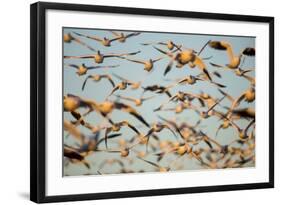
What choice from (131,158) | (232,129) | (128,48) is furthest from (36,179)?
(232,129)

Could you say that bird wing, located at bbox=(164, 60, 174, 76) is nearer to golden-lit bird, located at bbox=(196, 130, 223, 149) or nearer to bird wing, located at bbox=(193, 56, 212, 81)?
bird wing, located at bbox=(193, 56, 212, 81)

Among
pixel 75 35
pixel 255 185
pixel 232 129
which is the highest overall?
pixel 75 35

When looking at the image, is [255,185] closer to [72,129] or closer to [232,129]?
[232,129]

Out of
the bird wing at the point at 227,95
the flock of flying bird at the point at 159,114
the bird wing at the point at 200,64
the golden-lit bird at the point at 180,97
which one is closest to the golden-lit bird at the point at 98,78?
the flock of flying bird at the point at 159,114

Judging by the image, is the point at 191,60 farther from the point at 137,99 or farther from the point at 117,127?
the point at 117,127

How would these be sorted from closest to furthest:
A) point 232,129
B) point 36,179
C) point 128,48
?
point 36,179, point 128,48, point 232,129

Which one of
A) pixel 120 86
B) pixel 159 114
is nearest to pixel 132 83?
pixel 120 86

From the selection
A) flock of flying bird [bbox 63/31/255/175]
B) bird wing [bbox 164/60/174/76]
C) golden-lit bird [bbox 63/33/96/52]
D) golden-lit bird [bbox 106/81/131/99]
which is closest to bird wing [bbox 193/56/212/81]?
flock of flying bird [bbox 63/31/255/175]
